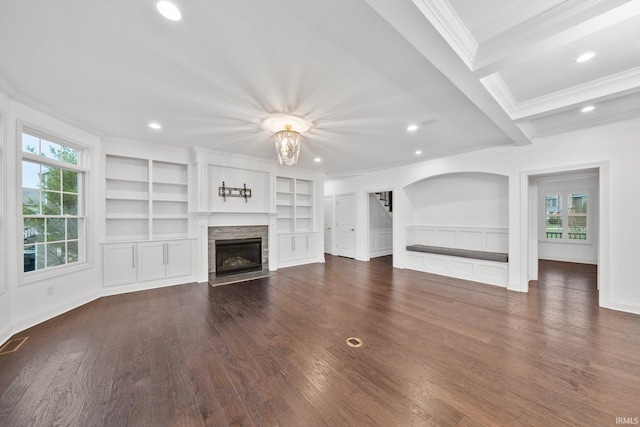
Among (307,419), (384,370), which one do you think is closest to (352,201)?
(384,370)

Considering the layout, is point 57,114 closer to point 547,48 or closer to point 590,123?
point 547,48

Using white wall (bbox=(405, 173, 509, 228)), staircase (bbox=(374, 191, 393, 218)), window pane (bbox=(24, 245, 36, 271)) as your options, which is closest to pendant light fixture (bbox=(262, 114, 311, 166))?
window pane (bbox=(24, 245, 36, 271))

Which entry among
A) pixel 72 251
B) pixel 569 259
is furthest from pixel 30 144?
pixel 569 259

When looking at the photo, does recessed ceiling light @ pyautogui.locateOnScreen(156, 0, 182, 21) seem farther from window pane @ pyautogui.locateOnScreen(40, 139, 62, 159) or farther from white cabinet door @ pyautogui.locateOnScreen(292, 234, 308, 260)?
white cabinet door @ pyautogui.locateOnScreen(292, 234, 308, 260)

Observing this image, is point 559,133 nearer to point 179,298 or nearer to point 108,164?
point 179,298

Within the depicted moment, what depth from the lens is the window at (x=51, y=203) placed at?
118 inches

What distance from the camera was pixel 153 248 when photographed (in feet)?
14.5

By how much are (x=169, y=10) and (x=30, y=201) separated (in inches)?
131

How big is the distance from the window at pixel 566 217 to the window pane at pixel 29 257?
37.5ft

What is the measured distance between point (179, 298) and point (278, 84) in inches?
143

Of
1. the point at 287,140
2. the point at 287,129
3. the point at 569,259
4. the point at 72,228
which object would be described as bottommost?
the point at 569,259

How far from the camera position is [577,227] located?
6.67m

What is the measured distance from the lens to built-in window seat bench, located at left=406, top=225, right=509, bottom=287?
4.57m

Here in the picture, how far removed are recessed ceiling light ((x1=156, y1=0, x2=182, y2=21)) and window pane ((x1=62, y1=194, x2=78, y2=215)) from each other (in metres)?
3.52
